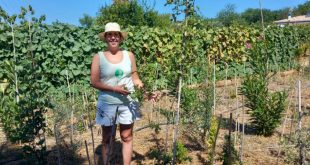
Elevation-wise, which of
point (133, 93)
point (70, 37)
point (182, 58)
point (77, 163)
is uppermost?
point (70, 37)

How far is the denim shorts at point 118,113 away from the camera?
3.40 m

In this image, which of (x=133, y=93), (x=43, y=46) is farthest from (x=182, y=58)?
(x=43, y=46)

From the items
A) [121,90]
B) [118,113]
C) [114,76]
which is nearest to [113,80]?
[114,76]

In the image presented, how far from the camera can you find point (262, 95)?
483 centimetres

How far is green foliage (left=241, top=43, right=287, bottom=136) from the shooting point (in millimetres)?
4820

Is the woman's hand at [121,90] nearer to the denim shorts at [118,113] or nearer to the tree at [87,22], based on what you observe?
the denim shorts at [118,113]

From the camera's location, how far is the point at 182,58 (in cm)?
331

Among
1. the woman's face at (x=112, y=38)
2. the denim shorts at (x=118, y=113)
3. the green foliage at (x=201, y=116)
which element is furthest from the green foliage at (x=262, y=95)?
the woman's face at (x=112, y=38)

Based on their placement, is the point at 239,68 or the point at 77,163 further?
the point at 239,68

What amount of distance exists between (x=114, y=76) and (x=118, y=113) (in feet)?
1.09

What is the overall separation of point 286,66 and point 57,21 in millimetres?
8264

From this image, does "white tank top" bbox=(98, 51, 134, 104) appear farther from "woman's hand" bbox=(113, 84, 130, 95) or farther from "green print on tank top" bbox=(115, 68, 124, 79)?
"woman's hand" bbox=(113, 84, 130, 95)

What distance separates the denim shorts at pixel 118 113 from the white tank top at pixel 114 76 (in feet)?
0.15

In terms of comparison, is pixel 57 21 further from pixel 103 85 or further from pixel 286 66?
pixel 286 66
